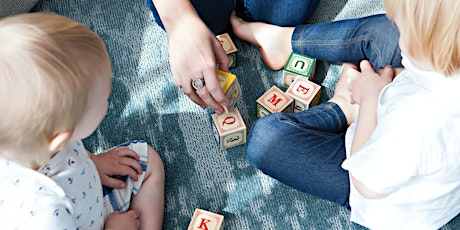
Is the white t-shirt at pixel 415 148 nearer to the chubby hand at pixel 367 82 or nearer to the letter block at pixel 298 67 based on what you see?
the chubby hand at pixel 367 82

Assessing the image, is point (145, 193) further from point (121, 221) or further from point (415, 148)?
point (415, 148)

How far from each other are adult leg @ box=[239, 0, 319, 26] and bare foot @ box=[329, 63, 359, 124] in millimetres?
187

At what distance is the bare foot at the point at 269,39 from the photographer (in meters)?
1.38

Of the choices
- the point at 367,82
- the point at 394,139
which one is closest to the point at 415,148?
the point at 394,139

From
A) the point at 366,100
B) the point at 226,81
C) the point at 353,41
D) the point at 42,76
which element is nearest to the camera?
the point at 42,76

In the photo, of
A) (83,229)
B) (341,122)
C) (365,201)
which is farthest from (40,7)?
(365,201)

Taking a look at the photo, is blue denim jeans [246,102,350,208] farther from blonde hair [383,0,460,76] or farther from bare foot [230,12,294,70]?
blonde hair [383,0,460,76]

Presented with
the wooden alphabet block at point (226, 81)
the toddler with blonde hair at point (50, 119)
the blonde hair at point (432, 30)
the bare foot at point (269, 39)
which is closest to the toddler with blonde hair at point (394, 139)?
the blonde hair at point (432, 30)

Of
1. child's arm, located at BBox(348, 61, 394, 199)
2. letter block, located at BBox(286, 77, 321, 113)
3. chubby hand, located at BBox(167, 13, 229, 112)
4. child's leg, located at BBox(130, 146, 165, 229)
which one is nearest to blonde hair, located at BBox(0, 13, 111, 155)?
chubby hand, located at BBox(167, 13, 229, 112)

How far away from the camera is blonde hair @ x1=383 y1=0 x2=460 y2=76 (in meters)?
0.75

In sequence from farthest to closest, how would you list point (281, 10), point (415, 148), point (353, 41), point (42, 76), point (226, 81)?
point (281, 10), point (353, 41), point (226, 81), point (415, 148), point (42, 76)

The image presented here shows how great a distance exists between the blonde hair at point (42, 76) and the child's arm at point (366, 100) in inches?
19.7

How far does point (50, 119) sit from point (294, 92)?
2.25 ft

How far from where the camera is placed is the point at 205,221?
1.15 m
